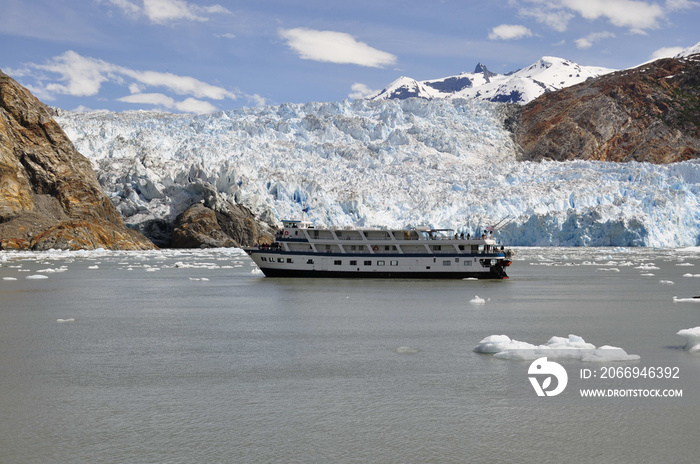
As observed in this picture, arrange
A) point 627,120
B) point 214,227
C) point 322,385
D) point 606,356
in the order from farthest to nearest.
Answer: point 627,120 → point 214,227 → point 606,356 → point 322,385

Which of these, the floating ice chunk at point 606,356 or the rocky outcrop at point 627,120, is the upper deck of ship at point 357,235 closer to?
the floating ice chunk at point 606,356

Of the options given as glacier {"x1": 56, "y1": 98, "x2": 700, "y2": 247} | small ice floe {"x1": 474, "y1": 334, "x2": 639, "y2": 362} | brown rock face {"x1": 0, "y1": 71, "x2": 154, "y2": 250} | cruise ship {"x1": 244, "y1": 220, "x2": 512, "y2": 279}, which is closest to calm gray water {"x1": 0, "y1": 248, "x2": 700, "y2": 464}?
small ice floe {"x1": 474, "y1": 334, "x2": 639, "y2": 362}

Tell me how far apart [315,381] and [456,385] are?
2.73 m

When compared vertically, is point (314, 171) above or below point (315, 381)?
above

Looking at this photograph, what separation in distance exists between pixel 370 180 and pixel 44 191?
144ft

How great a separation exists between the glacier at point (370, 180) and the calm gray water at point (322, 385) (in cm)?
5831

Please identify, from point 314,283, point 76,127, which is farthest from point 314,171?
point 314,283

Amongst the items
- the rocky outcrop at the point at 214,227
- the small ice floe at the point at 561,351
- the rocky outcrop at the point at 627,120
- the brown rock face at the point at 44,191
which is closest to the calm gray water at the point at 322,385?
the small ice floe at the point at 561,351

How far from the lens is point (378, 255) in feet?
147

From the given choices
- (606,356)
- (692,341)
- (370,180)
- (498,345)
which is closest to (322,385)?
(498,345)

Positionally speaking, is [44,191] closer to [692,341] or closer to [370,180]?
[370,180]

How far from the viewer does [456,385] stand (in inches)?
516

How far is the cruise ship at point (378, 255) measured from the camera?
4425 cm

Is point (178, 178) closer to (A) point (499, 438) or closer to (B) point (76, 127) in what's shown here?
(B) point (76, 127)
